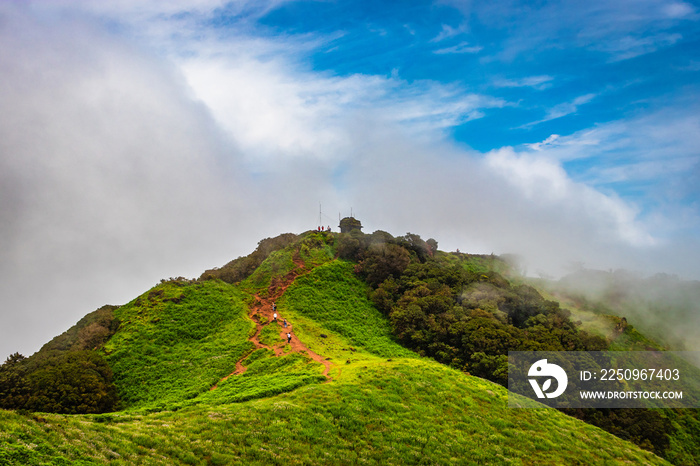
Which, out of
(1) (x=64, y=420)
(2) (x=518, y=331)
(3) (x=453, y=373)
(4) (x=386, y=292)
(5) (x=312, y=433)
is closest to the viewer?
(1) (x=64, y=420)

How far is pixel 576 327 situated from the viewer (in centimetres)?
5109

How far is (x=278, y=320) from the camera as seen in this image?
48938 mm

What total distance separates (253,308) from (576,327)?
4790 cm

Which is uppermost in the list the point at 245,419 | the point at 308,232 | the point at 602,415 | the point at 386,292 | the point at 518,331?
the point at 308,232

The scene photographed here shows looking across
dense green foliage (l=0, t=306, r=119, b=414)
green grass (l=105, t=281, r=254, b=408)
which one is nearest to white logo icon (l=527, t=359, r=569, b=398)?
A: green grass (l=105, t=281, r=254, b=408)

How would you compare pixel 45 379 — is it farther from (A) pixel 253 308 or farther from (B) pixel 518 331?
(B) pixel 518 331

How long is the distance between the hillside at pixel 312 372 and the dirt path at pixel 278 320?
0.32 m

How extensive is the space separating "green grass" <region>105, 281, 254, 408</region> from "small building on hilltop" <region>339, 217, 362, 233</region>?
32298mm

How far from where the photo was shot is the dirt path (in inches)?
1485

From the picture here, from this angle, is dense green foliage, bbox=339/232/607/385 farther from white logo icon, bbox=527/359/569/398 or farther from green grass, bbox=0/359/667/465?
green grass, bbox=0/359/667/465

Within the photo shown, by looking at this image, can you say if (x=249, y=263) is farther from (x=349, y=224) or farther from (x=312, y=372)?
(x=312, y=372)

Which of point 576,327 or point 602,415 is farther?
point 576,327

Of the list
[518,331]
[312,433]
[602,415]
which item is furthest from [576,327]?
[312,433]

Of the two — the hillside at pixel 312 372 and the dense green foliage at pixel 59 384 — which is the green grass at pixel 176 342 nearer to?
the hillside at pixel 312 372
